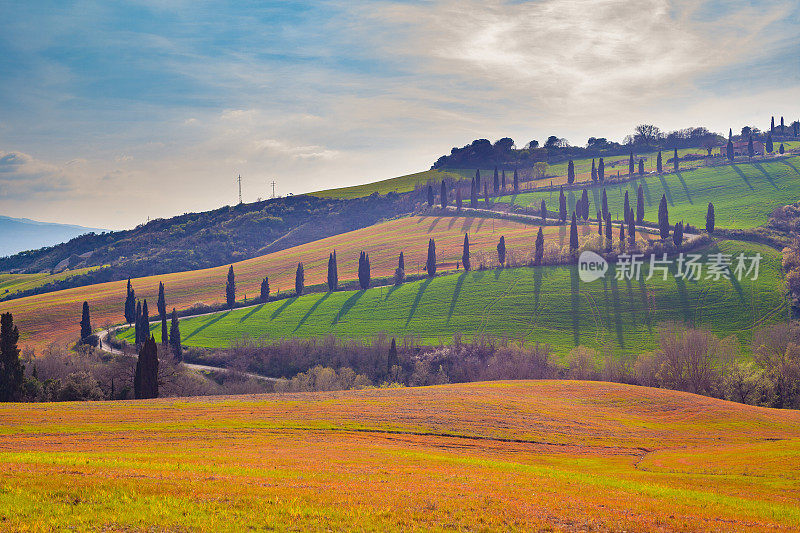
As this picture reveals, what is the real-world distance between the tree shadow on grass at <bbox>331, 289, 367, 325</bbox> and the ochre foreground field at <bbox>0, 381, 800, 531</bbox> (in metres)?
74.7

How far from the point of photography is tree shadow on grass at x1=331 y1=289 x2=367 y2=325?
14300 centimetres

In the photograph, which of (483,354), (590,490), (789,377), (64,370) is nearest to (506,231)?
(483,354)

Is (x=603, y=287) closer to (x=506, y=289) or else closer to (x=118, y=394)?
(x=506, y=289)

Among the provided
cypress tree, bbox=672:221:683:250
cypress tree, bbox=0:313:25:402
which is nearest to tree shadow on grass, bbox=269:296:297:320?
cypress tree, bbox=0:313:25:402

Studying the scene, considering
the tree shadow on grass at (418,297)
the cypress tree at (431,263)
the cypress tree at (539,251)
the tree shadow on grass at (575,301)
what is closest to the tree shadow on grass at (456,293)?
the tree shadow on grass at (418,297)

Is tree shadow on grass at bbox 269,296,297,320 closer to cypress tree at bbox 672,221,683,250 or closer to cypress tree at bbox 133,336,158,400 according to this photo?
cypress tree at bbox 133,336,158,400

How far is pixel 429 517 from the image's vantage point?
22281 mm

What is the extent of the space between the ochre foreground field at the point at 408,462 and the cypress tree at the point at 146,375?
2023 cm

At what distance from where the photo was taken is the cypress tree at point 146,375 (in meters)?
77.9

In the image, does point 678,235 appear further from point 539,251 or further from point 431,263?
point 431,263

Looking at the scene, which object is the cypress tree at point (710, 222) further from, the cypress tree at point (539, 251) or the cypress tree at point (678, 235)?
the cypress tree at point (539, 251)

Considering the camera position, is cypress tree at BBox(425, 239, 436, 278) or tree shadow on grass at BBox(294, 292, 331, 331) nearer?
tree shadow on grass at BBox(294, 292, 331, 331)

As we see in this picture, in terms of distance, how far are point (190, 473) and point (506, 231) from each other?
179 metres

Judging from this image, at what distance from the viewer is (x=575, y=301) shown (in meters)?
138
